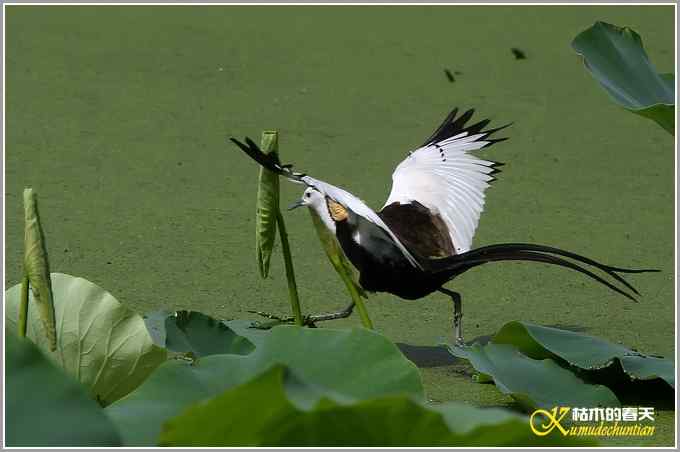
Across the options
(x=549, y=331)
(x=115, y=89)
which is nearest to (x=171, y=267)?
(x=549, y=331)

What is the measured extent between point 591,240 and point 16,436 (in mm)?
1895

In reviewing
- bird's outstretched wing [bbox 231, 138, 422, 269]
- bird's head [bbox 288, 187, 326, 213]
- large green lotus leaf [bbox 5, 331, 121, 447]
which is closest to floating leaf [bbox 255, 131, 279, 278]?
bird's outstretched wing [bbox 231, 138, 422, 269]

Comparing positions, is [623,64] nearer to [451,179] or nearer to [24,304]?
[451,179]

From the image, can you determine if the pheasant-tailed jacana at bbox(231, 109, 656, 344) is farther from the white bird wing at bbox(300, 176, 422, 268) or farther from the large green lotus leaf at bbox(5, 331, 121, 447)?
the large green lotus leaf at bbox(5, 331, 121, 447)

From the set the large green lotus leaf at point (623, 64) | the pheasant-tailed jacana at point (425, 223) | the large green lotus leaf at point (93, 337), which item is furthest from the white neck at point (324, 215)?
the large green lotus leaf at point (623, 64)

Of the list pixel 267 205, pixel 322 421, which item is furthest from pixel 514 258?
pixel 322 421

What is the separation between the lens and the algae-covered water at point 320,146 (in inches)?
89.8

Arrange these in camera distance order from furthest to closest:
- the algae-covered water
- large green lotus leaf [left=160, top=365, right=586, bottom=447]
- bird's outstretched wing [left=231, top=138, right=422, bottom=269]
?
the algae-covered water < bird's outstretched wing [left=231, top=138, right=422, bottom=269] < large green lotus leaf [left=160, top=365, right=586, bottom=447]

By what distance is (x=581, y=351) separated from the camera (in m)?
1.74

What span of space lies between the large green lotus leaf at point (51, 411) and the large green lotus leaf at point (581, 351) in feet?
2.82

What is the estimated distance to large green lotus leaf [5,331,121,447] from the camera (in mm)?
995

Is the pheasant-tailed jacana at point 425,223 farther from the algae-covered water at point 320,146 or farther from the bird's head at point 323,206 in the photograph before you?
the algae-covered water at point 320,146

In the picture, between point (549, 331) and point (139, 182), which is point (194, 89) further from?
point (549, 331)

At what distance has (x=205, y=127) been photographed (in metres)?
3.25
